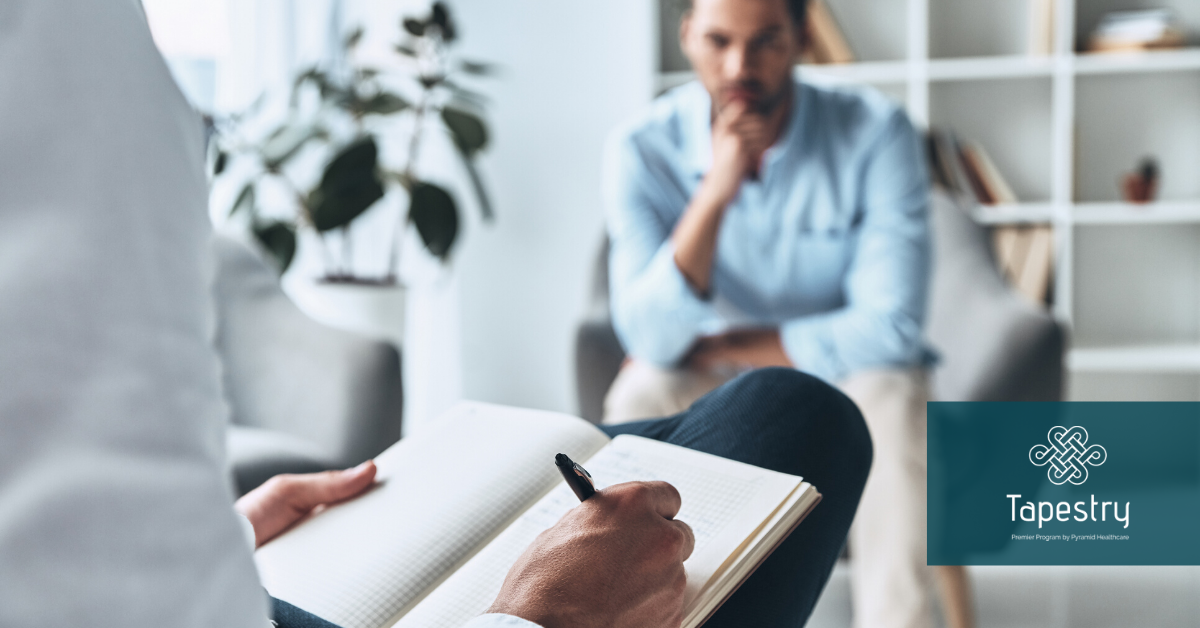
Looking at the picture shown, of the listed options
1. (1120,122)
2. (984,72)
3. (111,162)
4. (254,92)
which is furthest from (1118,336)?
(111,162)

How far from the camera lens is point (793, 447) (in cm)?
66

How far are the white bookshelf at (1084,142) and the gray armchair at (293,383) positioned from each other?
1.36m

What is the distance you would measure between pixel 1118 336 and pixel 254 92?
2.30 m

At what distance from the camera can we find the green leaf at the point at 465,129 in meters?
2.14

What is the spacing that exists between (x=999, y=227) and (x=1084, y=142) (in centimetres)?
35

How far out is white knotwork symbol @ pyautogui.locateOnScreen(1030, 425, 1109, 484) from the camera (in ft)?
3.34

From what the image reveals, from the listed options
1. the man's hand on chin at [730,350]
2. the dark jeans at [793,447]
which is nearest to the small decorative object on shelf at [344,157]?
the man's hand on chin at [730,350]

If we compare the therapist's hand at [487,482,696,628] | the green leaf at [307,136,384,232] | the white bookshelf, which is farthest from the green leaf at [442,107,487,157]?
the therapist's hand at [487,482,696,628]

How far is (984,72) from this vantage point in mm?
2363

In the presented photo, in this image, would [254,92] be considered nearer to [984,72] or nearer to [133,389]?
[984,72]

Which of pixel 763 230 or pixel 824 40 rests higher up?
pixel 824 40

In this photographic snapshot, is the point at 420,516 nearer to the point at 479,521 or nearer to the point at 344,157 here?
the point at 479,521

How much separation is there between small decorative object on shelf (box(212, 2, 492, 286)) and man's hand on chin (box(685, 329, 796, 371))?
2.54ft

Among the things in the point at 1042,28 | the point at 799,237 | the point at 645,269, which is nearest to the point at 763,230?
the point at 799,237
